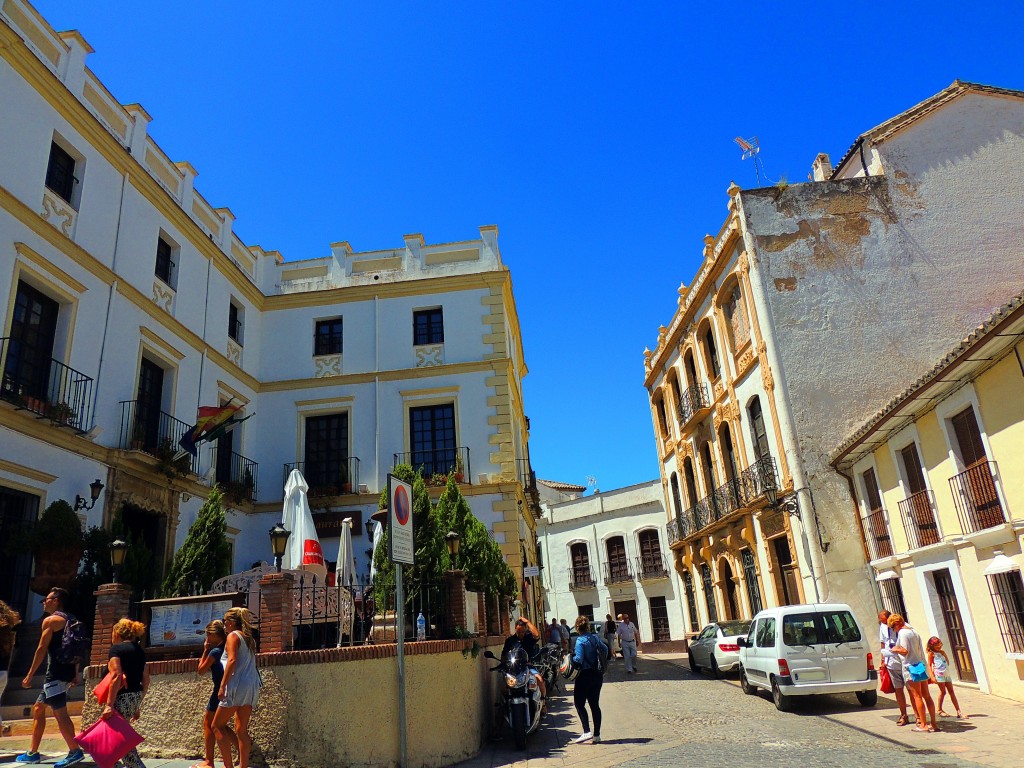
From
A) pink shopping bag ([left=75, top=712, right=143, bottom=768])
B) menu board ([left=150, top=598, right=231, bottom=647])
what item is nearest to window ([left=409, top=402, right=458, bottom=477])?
menu board ([left=150, top=598, right=231, bottom=647])

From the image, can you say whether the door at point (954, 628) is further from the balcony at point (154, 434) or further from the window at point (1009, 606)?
the balcony at point (154, 434)

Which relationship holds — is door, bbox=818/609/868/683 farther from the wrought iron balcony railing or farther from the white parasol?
the wrought iron balcony railing

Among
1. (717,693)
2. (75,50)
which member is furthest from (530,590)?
(75,50)

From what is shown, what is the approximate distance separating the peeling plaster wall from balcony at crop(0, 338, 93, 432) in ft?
49.2

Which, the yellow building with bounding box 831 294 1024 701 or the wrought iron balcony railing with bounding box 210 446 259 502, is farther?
the wrought iron balcony railing with bounding box 210 446 259 502

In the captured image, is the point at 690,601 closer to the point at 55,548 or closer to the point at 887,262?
the point at 887,262

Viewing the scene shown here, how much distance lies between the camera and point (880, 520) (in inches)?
585

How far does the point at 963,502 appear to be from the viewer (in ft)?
38.7

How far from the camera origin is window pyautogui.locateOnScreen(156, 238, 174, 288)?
17.0 m

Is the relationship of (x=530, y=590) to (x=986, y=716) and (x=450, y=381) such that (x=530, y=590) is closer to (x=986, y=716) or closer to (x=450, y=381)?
(x=450, y=381)

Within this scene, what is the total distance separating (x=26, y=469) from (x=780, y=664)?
1260cm

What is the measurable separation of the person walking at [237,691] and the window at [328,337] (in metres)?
15.1

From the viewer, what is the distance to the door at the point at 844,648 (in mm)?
10875

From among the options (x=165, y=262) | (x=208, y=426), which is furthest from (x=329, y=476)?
(x=165, y=262)
